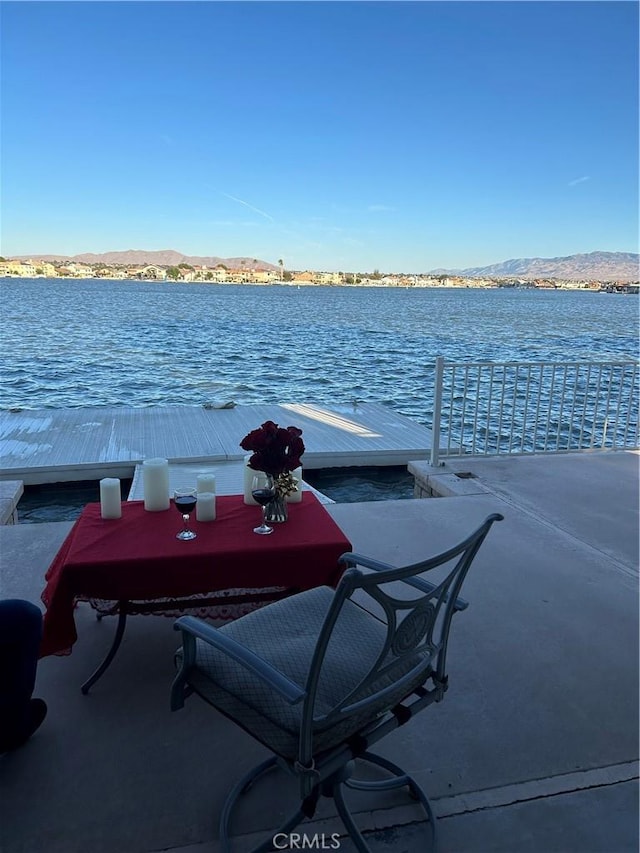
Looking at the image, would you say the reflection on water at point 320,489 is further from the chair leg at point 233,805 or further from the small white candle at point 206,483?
the chair leg at point 233,805

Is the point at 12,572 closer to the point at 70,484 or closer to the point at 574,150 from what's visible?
the point at 70,484

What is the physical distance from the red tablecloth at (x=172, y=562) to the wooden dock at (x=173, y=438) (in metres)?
4.24

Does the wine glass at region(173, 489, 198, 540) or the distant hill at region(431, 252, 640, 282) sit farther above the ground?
the distant hill at region(431, 252, 640, 282)

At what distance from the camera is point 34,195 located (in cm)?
2673

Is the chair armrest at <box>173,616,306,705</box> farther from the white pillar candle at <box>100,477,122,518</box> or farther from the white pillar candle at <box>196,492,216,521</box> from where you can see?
the white pillar candle at <box>100,477,122,518</box>

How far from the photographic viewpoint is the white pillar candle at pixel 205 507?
230 centimetres

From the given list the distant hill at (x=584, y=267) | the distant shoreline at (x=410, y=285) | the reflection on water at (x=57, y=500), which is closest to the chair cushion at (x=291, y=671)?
the reflection on water at (x=57, y=500)

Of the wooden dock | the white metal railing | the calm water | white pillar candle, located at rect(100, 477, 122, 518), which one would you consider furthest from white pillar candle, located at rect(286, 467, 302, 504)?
the calm water

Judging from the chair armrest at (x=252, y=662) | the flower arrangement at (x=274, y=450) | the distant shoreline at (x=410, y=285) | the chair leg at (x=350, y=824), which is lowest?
the chair leg at (x=350, y=824)

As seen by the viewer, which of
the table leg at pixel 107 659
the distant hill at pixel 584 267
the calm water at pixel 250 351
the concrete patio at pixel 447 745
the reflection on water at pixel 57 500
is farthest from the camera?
the distant hill at pixel 584 267

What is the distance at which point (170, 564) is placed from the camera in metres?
1.99

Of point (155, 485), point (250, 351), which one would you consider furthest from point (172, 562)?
point (250, 351)

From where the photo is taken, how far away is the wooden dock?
20.6 ft

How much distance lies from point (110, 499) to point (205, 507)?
0.38 metres
